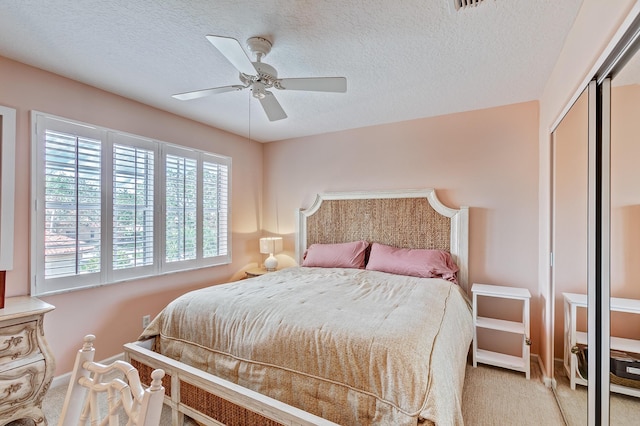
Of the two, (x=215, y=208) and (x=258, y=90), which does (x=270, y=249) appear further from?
(x=258, y=90)

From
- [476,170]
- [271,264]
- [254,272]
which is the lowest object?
[254,272]

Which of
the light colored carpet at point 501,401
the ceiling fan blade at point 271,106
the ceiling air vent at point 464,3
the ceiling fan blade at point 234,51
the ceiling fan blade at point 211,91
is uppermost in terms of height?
the ceiling air vent at point 464,3

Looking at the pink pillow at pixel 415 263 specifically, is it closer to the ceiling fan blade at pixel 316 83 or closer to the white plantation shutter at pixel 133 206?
the ceiling fan blade at pixel 316 83

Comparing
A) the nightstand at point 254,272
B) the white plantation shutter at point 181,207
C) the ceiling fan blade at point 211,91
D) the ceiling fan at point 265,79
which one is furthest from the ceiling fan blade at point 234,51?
the nightstand at point 254,272

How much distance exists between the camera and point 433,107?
316 centimetres

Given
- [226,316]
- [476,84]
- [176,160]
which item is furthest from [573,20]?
[176,160]

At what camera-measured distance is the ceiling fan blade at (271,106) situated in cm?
220

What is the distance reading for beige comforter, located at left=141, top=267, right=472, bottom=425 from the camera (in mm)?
1337

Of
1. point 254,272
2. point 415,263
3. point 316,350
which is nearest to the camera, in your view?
point 316,350

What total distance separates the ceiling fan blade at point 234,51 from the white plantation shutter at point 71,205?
177 cm

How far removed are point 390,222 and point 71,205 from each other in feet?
10.3

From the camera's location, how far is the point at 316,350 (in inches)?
60.2

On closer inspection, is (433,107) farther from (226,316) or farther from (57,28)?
(57,28)

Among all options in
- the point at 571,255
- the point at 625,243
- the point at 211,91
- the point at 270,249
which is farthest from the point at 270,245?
the point at 625,243
